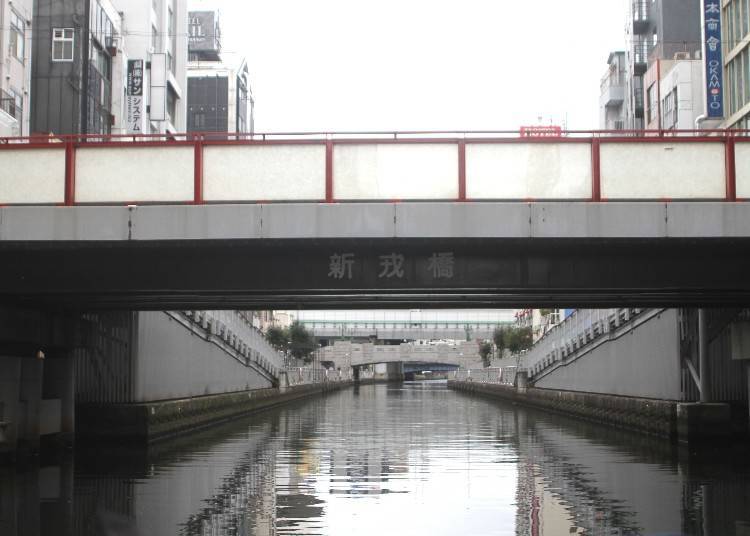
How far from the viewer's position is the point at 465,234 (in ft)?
63.0

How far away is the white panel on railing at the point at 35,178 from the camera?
20.5 metres

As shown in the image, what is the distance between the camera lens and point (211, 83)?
12288 centimetres

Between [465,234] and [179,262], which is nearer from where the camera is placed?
[465,234]

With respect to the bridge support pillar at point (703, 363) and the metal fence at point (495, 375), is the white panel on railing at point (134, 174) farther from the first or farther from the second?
the metal fence at point (495, 375)

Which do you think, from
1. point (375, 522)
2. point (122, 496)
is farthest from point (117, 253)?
point (375, 522)

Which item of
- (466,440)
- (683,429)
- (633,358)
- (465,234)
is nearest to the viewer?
(465,234)

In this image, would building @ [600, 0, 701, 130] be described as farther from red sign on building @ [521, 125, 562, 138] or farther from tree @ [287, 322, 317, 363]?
red sign on building @ [521, 125, 562, 138]

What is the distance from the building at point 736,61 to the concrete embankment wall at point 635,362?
12817 mm

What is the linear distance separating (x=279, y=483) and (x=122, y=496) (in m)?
3.33

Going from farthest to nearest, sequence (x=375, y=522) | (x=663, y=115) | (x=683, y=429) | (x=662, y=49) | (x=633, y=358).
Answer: (x=662, y=49), (x=663, y=115), (x=633, y=358), (x=683, y=429), (x=375, y=522)

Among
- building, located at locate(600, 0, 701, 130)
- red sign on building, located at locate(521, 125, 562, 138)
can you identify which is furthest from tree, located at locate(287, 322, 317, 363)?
red sign on building, located at locate(521, 125, 562, 138)

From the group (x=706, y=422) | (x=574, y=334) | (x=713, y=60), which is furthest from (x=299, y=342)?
(x=706, y=422)

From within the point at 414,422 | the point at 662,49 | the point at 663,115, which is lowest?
the point at 414,422

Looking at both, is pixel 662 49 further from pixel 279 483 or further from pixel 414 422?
pixel 279 483
